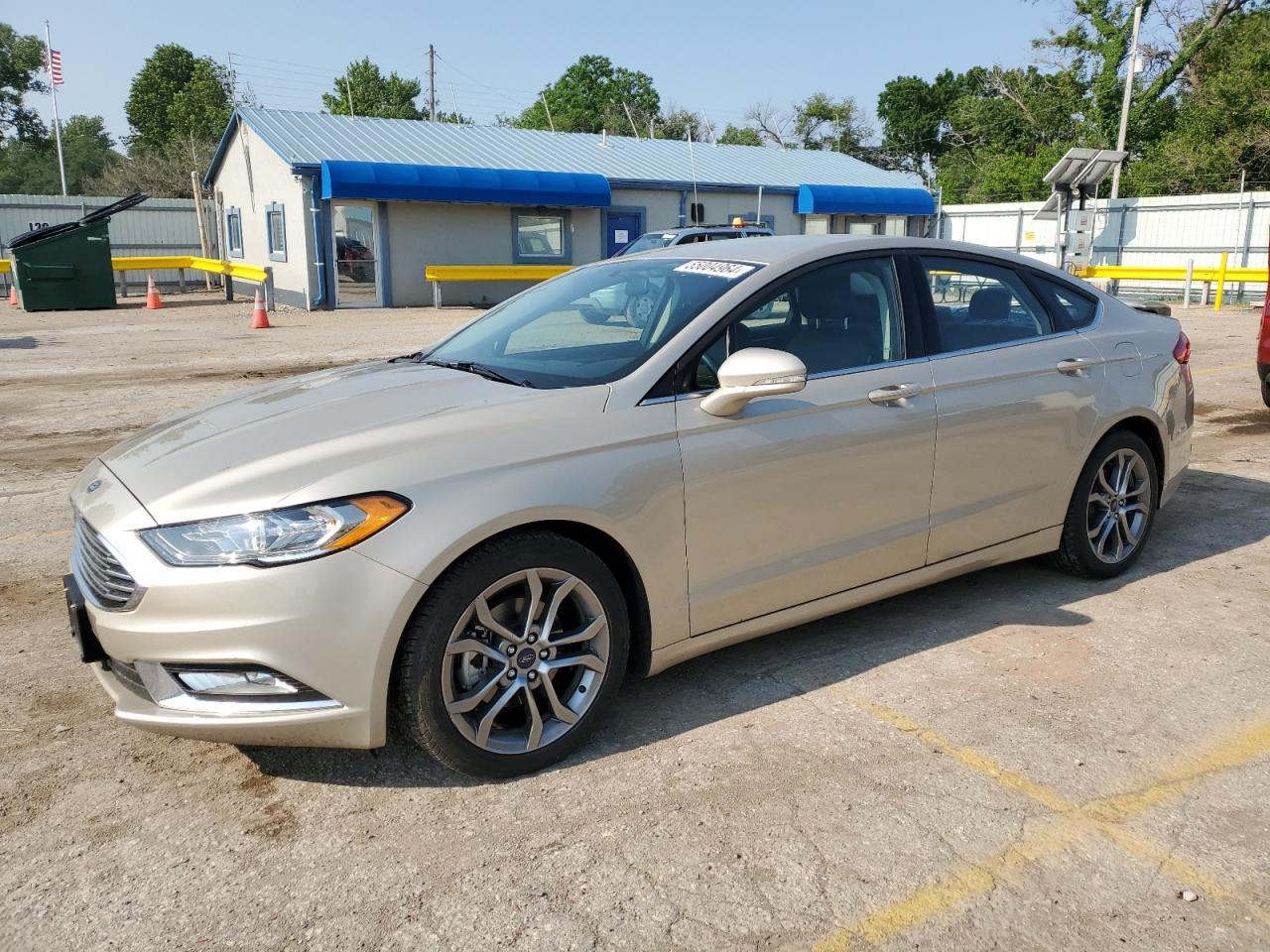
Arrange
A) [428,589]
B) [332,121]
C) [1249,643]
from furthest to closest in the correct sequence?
[332,121], [1249,643], [428,589]

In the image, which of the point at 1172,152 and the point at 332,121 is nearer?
the point at 332,121

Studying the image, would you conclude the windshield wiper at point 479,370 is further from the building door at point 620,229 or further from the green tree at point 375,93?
the green tree at point 375,93

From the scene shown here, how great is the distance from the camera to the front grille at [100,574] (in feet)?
9.40

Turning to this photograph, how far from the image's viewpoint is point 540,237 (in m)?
27.1

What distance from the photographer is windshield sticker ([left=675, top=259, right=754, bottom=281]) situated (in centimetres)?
379

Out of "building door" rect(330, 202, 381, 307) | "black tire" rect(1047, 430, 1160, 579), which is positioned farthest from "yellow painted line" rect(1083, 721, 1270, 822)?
"building door" rect(330, 202, 381, 307)

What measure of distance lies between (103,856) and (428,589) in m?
1.12

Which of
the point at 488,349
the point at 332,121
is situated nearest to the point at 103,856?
the point at 488,349

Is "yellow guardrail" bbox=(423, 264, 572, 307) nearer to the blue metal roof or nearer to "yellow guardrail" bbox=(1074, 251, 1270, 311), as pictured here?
the blue metal roof

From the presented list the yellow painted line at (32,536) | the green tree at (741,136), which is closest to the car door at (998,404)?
the yellow painted line at (32,536)

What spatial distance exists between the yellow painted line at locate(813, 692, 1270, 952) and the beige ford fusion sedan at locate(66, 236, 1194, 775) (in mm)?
891

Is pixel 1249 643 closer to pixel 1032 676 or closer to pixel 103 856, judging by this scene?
pixel 1032 676

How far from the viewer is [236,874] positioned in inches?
106

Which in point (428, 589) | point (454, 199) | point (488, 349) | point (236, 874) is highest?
point (454, 199)
